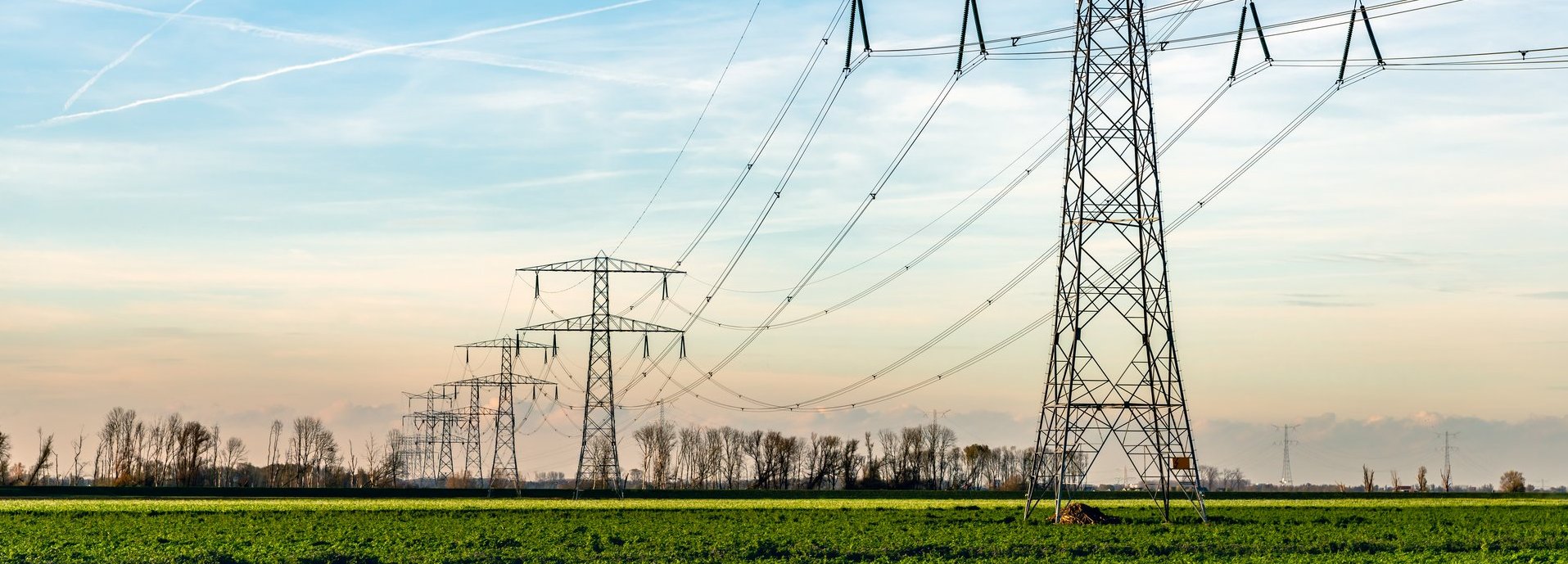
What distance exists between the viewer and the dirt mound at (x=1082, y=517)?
55.8 m

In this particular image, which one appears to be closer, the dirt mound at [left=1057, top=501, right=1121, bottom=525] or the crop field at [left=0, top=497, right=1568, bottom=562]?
the crop field at [left=0, top=497, right=1568, bottom=562]

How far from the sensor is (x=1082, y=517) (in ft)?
185

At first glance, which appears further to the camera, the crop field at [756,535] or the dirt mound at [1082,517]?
the dirt mound at [1082,517]

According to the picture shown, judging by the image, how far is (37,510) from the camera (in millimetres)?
69375

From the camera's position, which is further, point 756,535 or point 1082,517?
point 1082,517

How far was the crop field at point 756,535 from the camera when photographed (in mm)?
42219

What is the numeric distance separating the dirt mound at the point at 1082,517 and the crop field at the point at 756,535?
0.87 meters

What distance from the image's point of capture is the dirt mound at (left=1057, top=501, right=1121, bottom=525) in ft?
183

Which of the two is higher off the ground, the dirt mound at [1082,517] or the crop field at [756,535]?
the dirt mound at [1082,517]

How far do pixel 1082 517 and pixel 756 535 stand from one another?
48.2 feet

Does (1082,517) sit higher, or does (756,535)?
(1082,517)

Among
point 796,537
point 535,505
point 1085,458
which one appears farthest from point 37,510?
point 1085,458

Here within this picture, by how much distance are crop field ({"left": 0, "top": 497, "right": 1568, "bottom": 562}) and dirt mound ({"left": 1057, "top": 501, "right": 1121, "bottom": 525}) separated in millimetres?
872

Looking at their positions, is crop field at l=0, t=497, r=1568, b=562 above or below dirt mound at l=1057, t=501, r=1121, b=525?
below
